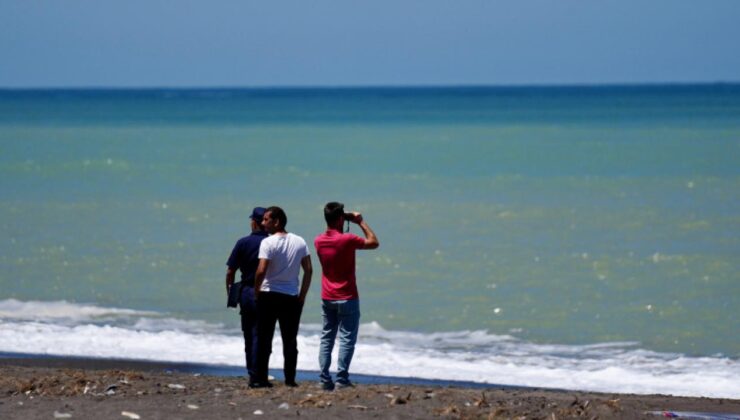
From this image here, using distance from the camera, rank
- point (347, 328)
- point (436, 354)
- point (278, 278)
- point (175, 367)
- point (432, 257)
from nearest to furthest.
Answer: point (278, 278)
point (347, 328)
point (175, 367)
point (436, 354)
point (432, 257)

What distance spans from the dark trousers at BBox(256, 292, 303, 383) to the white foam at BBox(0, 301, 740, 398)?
2752mm

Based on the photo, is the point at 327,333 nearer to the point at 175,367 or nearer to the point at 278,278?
the point at 278,278

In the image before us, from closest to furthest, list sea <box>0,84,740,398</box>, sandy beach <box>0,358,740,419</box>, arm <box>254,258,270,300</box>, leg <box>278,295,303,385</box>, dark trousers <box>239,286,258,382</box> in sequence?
1. sandy beach <box>0,358,740,419</box>
2. arm <box>254,258,270,300</box>
3. leg <box>278,295,303,385</box>
4. dark trousers <box>239,286,258,382</box>
5. sea <box>0,84,740,398</box>

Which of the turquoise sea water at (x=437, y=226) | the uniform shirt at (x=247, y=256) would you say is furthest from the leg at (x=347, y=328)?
the turquoise sea water at (x=437, y=226)

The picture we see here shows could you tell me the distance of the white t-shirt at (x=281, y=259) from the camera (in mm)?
9266

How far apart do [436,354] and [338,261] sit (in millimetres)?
4409

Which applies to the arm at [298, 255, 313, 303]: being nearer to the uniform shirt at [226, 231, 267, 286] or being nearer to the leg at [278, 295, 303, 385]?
the leg at [278, 295, 303, 385]

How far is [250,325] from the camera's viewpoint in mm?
9695

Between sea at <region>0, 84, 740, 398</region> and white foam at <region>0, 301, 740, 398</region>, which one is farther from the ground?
sea at <region>0, 84, 740, 398</region>

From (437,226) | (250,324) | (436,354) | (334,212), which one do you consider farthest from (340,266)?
(437,226)

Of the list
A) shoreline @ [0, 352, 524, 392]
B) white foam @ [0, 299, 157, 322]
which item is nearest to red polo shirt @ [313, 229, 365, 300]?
shoreline @ [0, 352, 524, 392]

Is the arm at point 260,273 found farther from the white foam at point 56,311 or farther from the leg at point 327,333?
the white foam at point 56,311

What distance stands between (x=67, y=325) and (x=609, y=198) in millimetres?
17855

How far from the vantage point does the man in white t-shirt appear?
9.28 meters
